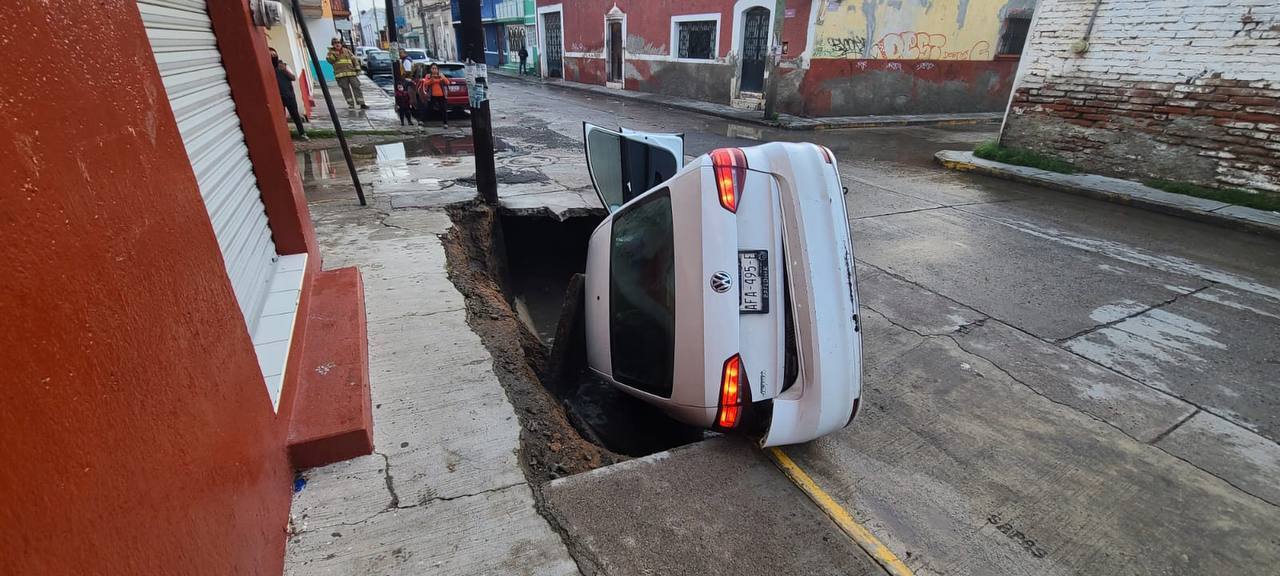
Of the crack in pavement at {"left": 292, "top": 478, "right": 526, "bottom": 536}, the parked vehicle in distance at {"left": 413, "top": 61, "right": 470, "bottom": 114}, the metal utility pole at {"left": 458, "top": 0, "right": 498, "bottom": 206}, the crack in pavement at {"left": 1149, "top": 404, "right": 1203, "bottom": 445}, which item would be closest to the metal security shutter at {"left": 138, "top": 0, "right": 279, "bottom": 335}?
the crack in pavement at {"left": 292, "top": 478, "right": 526, "bottom": 536}

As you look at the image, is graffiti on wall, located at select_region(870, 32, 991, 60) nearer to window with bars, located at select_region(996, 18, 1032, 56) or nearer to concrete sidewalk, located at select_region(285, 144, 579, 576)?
window with bars, located at select_region(996, 18, 1032, 56)

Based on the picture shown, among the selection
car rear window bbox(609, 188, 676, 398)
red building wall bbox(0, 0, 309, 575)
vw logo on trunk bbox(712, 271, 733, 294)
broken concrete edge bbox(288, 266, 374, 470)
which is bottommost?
broken concrete edge bbox(288, 266, 374, 470)

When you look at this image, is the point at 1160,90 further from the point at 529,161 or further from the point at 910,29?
the point at 529,161

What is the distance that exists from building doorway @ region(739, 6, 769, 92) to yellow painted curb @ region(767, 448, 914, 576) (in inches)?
669

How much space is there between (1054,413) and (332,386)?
13.7 feet

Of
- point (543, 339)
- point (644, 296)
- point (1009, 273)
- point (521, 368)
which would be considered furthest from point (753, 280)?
point (1009, 273)

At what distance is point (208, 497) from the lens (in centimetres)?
169

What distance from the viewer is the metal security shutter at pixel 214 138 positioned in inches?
110

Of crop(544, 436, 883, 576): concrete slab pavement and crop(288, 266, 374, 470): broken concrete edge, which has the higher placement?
crop(288, 266, 374, 470): broken concrete edge

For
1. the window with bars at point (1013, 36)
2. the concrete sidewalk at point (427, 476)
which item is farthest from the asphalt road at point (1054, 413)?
the window with bars at point (1013, 36)

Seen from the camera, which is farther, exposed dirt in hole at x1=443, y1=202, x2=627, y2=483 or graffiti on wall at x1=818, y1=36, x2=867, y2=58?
graffiti on wall at x1=818, y1=36, x2=867, y2=58

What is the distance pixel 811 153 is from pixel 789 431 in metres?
1.34

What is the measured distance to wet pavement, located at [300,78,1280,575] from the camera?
265 cm

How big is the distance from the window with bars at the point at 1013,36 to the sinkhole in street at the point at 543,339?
60.6 feet
